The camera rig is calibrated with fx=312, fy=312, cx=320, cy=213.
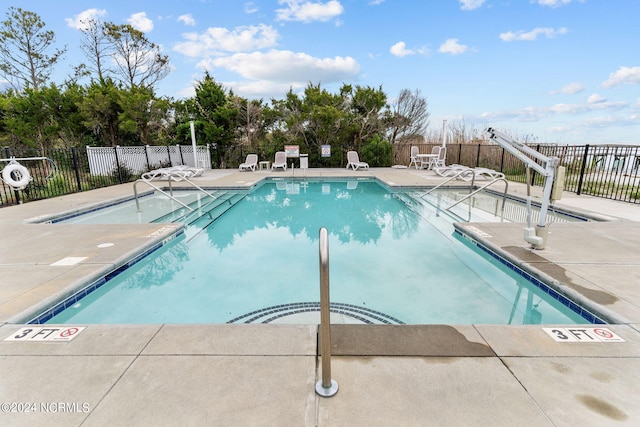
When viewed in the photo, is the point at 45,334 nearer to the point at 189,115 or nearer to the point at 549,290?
the point at 549,290

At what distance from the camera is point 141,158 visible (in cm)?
1270

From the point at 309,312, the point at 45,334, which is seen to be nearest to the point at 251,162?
the point at 309,312

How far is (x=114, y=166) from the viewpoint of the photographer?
453 inches

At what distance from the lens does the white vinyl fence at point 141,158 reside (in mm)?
11281

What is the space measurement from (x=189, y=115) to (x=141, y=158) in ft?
11.5

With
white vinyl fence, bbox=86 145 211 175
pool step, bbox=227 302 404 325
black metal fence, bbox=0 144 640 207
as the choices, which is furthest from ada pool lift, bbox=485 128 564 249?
white vinyl fence, bbox=86 145 211 175

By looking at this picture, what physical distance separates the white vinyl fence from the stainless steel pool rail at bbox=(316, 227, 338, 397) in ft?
39.1

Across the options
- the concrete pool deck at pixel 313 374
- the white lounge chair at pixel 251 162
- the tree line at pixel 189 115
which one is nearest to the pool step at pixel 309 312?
the concrete pool deck at pixel 313 374

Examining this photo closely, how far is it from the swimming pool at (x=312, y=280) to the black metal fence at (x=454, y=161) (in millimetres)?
4523

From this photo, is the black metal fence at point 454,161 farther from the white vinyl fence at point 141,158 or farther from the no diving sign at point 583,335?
the no diving sign at point 583,335

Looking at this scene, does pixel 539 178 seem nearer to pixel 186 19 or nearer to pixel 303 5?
pixel 303 5

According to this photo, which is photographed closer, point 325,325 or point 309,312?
point 325,325

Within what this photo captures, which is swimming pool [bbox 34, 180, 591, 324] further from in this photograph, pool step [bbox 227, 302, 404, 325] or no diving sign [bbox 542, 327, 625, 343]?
no diving sign [bbox 542, 327, 625, 343]

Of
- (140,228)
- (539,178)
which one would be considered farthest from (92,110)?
(539,178)
